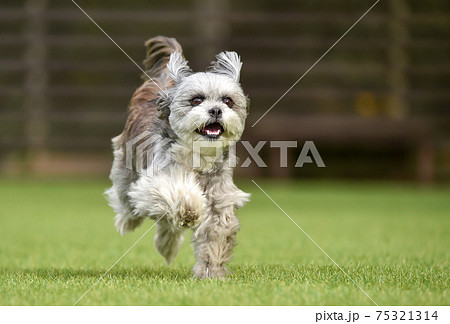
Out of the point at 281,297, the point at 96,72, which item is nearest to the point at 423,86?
the point at 96,72

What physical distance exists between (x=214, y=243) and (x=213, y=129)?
2.72 feet

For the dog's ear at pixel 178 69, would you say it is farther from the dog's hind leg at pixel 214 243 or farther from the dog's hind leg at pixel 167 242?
the dog's hind leg at pixel 167 242

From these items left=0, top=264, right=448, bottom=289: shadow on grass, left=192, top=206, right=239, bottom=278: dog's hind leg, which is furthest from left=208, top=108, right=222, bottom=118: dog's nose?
left=0, top=264, right=448, bottom=289: shadow on grass

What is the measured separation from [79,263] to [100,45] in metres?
17.1

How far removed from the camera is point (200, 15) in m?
21.6

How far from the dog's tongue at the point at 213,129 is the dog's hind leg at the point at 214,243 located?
575mm

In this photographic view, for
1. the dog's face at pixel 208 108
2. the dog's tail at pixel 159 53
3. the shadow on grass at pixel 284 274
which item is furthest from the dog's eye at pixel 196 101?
the dog's tail at pixel 159 53

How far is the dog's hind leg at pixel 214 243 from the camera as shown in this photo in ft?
17.2

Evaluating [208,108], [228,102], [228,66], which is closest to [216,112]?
[208,108]

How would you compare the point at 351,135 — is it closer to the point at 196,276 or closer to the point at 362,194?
the point at 362,194

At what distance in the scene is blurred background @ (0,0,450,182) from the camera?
→ 856 inches

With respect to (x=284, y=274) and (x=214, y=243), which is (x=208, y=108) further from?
(x=284, y=274)

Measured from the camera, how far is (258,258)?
6668 millimetres

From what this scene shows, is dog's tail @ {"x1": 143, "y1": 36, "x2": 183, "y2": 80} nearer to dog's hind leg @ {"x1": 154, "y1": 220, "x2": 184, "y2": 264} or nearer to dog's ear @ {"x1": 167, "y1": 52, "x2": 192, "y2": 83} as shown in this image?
dog's ear @ {"x1": 167, "y1": 52, "x2": 192, "y2": 83}
